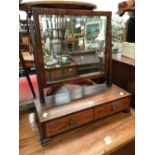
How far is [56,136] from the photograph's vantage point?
0.75m

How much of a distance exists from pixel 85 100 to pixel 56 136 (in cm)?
A: 23

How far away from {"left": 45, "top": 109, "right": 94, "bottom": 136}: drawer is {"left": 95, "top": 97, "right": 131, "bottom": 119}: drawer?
5 cm

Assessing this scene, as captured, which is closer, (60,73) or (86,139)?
(86,139)

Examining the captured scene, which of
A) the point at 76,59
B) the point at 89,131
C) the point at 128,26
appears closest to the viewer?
the point at 89,131

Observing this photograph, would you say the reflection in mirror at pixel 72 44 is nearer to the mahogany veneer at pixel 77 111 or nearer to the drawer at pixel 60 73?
the drawer at pixel 60 73

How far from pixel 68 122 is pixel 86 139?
0.12 meters

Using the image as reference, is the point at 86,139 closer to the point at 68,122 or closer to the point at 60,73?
the point at 68,122

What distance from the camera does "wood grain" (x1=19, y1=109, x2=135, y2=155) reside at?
68cm

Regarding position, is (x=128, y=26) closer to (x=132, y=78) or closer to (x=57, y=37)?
(x=132, y=78)

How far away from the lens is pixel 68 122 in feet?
2.38

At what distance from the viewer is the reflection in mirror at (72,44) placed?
2.51 feet

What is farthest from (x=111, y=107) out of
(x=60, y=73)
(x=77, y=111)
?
(x=60, y=73)

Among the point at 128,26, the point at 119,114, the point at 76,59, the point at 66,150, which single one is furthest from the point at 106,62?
the point at 66,150

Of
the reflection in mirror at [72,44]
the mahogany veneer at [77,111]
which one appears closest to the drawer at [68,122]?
the mahogany veneer at [77,111]
